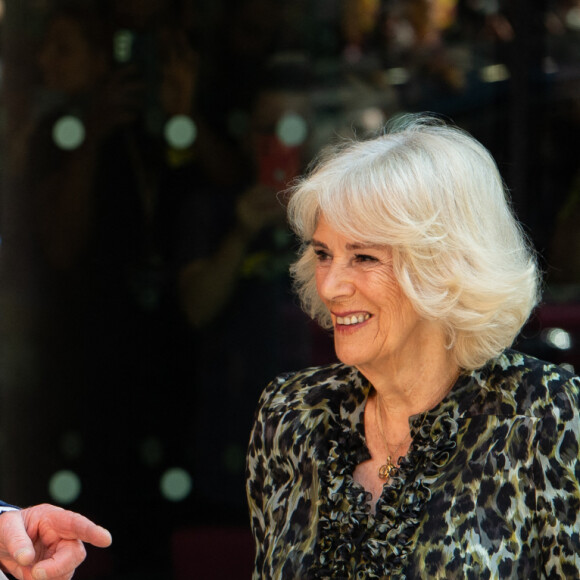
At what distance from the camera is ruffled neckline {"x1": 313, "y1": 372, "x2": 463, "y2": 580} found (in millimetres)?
2117

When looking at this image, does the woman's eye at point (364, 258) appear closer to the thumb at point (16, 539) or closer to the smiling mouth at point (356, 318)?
the smiling mouth at point (356, 318)

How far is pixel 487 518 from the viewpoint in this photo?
206 cm

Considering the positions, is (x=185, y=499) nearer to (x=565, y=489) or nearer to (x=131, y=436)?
(x=131, y=436)

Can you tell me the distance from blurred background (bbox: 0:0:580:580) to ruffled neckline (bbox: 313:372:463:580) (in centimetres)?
174

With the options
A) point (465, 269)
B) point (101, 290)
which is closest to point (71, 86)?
point (101, 290)

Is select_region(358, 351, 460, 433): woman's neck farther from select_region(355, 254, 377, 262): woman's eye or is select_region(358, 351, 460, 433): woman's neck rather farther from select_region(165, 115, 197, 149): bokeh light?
select_region(165, 115, 197, 149): bokeh light

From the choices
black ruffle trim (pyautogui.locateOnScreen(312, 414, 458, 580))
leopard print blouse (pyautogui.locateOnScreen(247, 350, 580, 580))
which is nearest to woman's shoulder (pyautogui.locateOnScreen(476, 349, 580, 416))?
leopard print blouse (pyautogui.locateOnScreen(247, 350, 580, 580))

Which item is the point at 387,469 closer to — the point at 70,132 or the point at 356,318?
the point at 356,318

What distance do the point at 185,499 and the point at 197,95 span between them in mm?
1551

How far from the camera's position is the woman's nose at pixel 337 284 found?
2.18 m

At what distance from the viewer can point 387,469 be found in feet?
7.45

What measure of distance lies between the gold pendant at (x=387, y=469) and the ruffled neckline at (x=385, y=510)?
1.7 inches

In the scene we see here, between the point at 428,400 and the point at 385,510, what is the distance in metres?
0.27

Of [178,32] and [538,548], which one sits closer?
[538,548]
